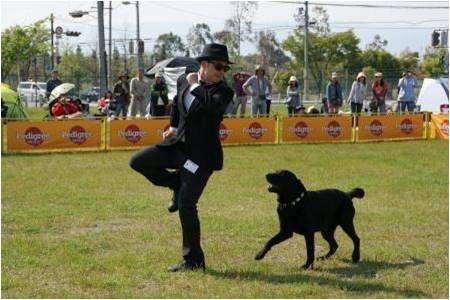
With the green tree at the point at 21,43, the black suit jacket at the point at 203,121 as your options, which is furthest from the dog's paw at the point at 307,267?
the green tree at the point at 21,43

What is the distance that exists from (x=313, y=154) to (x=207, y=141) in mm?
10430

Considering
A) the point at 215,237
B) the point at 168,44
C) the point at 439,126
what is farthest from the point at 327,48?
the point at 215,237

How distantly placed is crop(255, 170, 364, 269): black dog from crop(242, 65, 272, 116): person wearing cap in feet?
44.5

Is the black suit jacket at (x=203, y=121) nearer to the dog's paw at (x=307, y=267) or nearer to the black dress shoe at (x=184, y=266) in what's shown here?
the black dress shoe at (x=184, y=266)

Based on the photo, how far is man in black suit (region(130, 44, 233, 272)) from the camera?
5730 mm

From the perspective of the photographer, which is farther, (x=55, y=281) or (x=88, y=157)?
(x=88, y=157)

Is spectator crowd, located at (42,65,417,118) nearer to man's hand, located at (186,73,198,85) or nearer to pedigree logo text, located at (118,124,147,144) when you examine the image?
pedigree logo text, located at (118,124,147,144)

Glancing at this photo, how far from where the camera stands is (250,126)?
60.1 feet

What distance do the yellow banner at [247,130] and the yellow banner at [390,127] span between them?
8.32ft

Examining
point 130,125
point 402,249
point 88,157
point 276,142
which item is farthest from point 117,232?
point 276,142

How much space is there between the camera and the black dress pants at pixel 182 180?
5867mm

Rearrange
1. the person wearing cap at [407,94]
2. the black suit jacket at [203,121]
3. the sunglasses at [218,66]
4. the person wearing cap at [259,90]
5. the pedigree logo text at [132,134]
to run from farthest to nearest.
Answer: the person wearing cap at [407,94] < the person wearing cap at [259,90] < the pedigree logo text at [132,134] < the sunglasses at [218,66] < the black suit jacket at [203,121]

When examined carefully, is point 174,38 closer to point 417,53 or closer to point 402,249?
point 417,53

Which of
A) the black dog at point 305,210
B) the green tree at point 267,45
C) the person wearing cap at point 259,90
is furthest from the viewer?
the green tree at point 267,45
